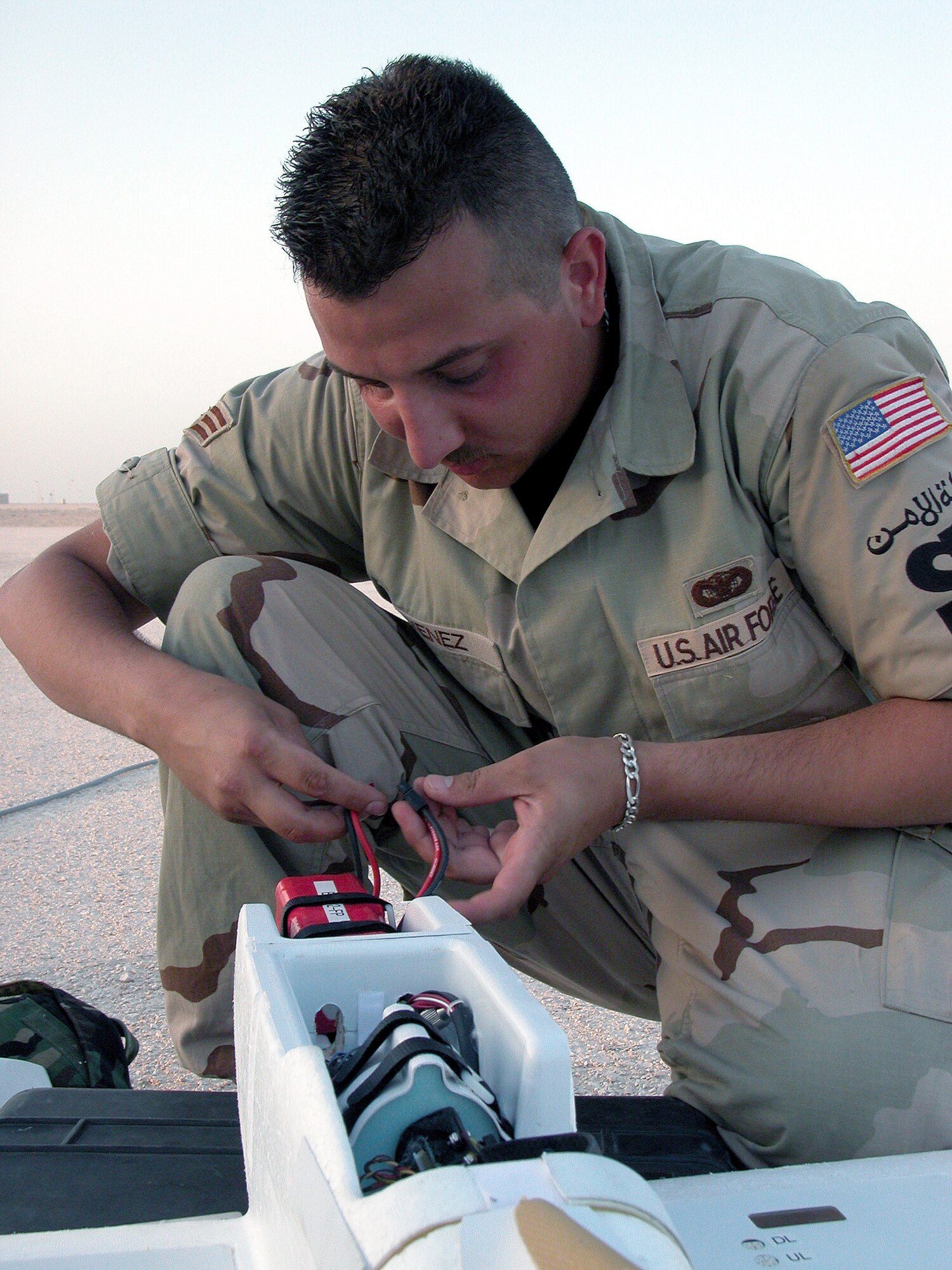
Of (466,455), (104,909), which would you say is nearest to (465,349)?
(466,455)

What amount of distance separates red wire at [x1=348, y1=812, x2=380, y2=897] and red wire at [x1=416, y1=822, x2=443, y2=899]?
54mm

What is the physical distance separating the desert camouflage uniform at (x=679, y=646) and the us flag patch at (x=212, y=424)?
6 cm

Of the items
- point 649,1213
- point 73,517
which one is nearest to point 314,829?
point 649,1213

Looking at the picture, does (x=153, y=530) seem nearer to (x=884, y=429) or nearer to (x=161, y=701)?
(x=161, y=701)

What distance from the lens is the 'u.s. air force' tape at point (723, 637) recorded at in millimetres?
1428

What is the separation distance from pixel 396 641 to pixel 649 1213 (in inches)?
46.9

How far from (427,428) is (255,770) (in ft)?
1.53

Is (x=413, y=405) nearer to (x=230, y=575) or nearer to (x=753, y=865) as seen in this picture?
(x=230, y=575)

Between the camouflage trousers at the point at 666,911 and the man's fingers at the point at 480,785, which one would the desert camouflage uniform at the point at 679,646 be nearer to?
the camouflage trousers at the point at 666,911

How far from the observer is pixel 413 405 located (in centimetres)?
133

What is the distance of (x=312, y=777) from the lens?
1323 millimetres

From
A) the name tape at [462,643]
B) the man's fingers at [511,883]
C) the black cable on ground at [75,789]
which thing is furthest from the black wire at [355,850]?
the black cable on ground at [75,789]

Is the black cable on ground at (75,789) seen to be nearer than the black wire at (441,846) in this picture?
No

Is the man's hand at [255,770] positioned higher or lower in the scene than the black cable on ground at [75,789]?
higher
